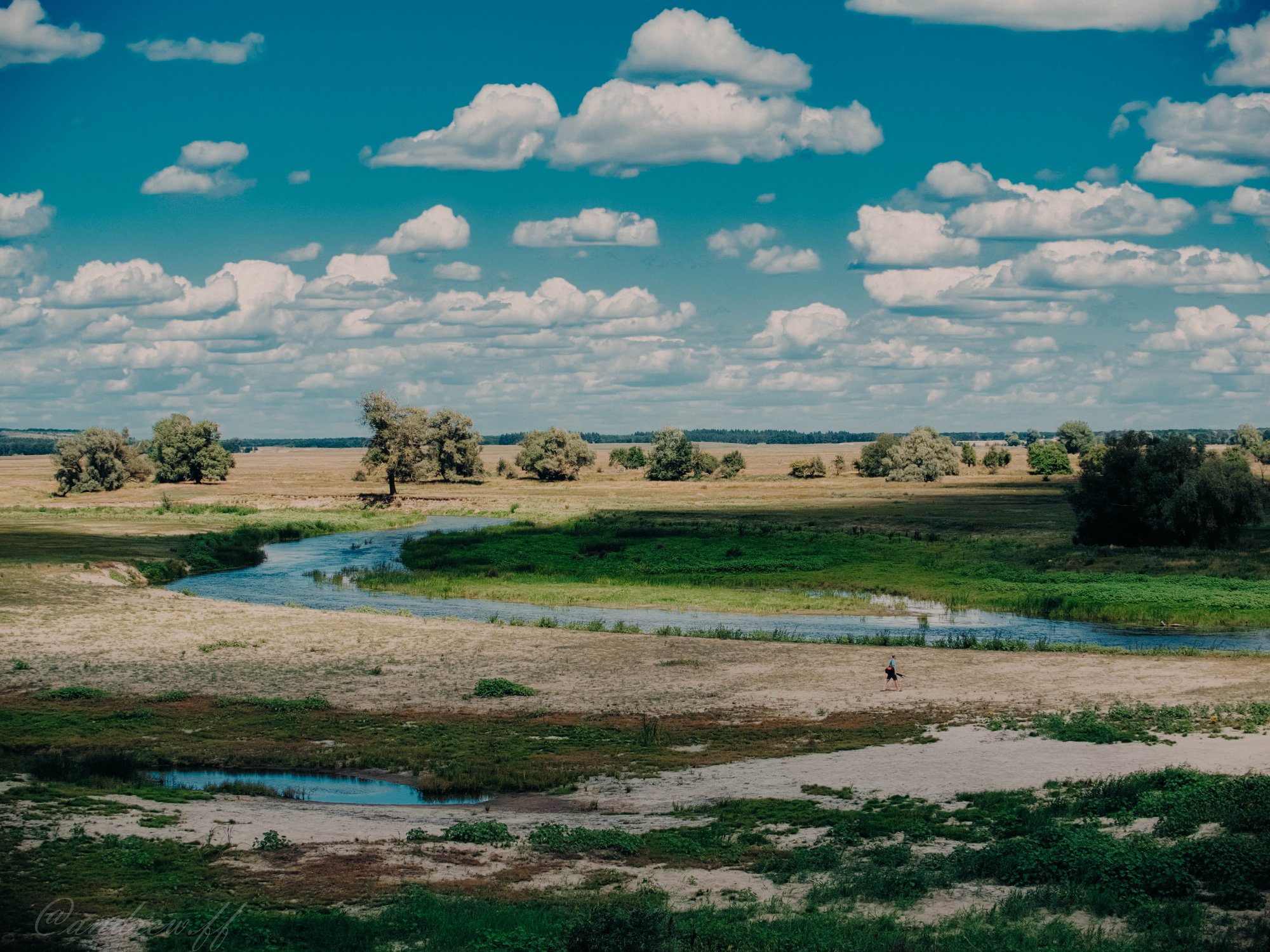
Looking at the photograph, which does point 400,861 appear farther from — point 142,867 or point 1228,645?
point 1228,645

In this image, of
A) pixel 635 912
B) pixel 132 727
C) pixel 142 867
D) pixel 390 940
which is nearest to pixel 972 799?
pixel 635 912

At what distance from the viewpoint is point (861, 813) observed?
24141 mm

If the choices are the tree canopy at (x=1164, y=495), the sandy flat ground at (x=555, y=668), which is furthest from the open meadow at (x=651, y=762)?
the tree canopy at (x=1164, y=495)

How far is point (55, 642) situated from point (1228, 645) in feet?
163

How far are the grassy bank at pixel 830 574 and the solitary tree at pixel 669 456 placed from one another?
92574mm

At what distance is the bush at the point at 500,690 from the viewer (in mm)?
38594

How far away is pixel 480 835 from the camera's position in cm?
2248

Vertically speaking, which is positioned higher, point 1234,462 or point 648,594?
point 1234,462

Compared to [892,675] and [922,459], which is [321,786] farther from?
[922,459]

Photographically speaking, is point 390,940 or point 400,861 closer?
point 390,940

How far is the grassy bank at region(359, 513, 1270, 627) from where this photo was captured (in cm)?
6062

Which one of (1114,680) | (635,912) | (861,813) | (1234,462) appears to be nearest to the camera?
(635,912)

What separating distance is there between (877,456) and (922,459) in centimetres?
2247

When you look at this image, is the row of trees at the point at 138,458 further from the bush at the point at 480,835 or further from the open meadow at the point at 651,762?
the bush at the point at 480,835
